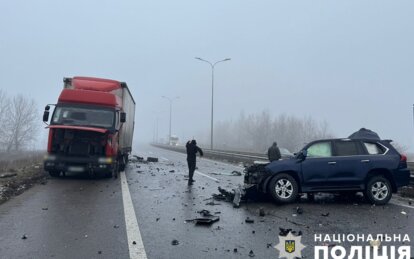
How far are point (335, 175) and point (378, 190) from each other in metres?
1.19

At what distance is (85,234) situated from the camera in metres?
6.70

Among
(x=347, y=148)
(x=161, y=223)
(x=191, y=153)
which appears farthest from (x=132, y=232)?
(x=191, y=153)

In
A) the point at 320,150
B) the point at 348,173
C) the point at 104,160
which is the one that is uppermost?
the point at 320,150

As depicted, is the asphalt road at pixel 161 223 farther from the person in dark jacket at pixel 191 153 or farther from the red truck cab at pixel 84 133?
the person in dark jacket at pixel 191 153

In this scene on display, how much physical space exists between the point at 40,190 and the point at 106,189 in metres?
1.98

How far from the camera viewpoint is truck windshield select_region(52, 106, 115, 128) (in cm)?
1480

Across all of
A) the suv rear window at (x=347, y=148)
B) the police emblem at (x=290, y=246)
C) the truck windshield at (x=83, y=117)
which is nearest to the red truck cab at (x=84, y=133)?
the truck windshield at (x=83, y=117)

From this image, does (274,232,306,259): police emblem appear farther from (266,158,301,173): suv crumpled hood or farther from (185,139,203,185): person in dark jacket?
(185,139,203,185): person in dark jacket

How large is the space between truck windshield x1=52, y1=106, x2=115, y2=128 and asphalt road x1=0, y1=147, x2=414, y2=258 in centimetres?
336

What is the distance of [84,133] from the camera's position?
47.6ft

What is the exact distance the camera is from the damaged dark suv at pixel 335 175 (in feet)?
33.0

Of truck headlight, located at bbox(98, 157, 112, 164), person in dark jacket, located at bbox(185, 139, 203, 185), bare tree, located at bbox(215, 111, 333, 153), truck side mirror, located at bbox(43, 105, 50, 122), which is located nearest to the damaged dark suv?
person in dark jacket, located at bbox(185, 139, 203, 185)

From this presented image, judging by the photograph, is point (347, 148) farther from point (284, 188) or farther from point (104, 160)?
point (104, 160)

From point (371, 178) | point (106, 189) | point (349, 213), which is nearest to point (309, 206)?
point (349, 213)
